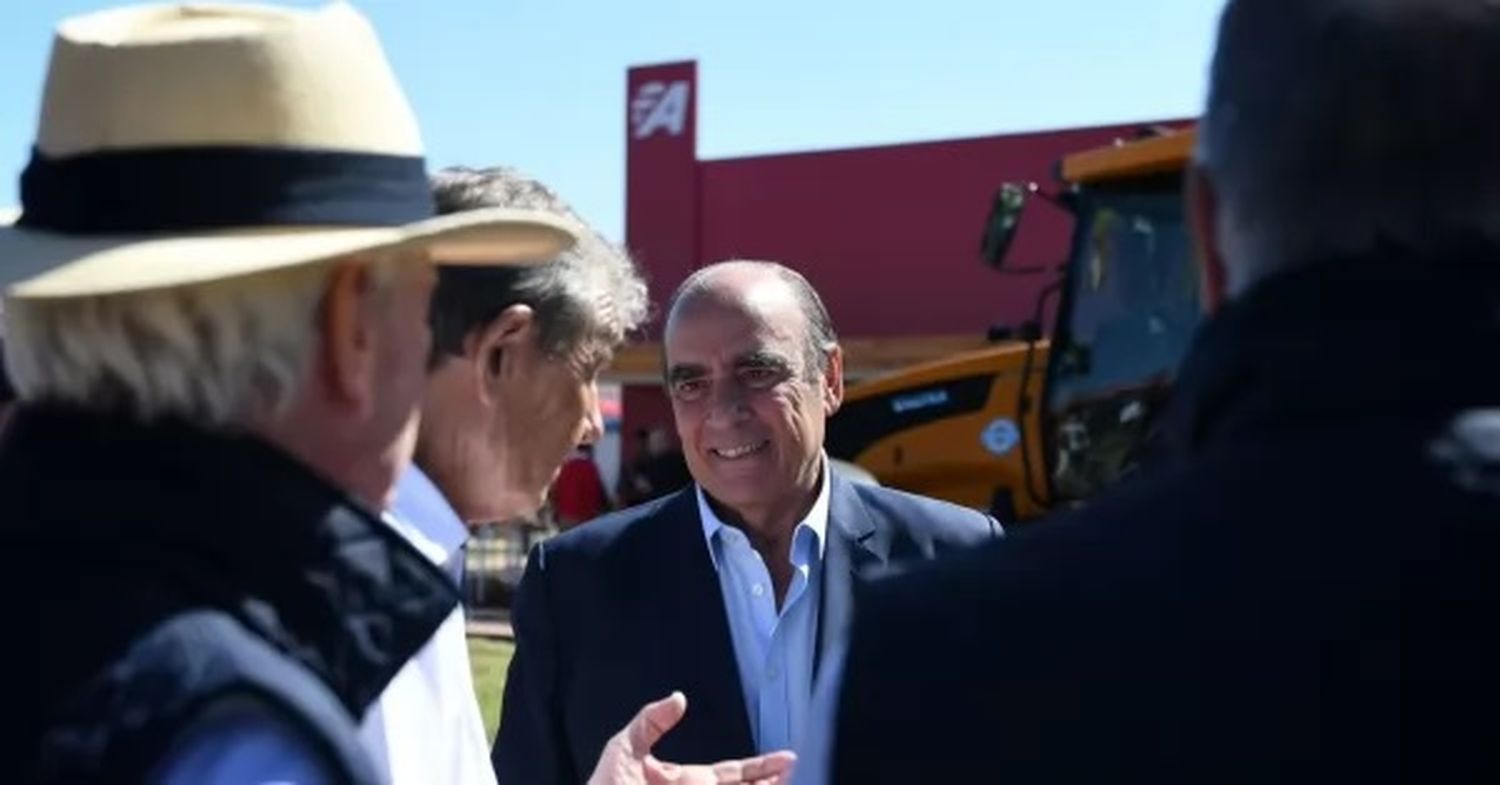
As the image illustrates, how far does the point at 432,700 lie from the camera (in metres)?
2.04

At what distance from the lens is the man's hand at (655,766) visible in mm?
2502

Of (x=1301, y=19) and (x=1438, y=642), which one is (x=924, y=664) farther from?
(x=1301, y=19)

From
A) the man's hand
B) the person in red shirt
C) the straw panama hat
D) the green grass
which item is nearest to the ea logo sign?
the person in red shirt

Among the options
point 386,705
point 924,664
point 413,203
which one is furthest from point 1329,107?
point 386,705

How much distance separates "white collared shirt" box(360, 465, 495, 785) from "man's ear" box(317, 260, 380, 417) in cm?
28

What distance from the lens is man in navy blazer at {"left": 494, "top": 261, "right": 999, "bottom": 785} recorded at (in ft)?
10.4

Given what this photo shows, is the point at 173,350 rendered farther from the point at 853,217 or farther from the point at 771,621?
the point at 853,217

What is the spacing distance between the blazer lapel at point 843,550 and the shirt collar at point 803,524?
12 mm

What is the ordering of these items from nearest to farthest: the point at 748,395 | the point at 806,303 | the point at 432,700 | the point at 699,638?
the point at 432,700 < the point at 699,638 < the point at 748,395 < the point at 806,303

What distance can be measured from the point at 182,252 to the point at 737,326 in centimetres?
198

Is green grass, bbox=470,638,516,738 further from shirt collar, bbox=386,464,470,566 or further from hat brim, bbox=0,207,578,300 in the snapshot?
hat brim, bbox=0,207,578,300

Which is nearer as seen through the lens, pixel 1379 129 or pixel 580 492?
pixel 1379 129

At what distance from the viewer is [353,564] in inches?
59.9

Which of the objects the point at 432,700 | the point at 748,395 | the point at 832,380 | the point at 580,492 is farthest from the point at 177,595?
the point at 580,492
